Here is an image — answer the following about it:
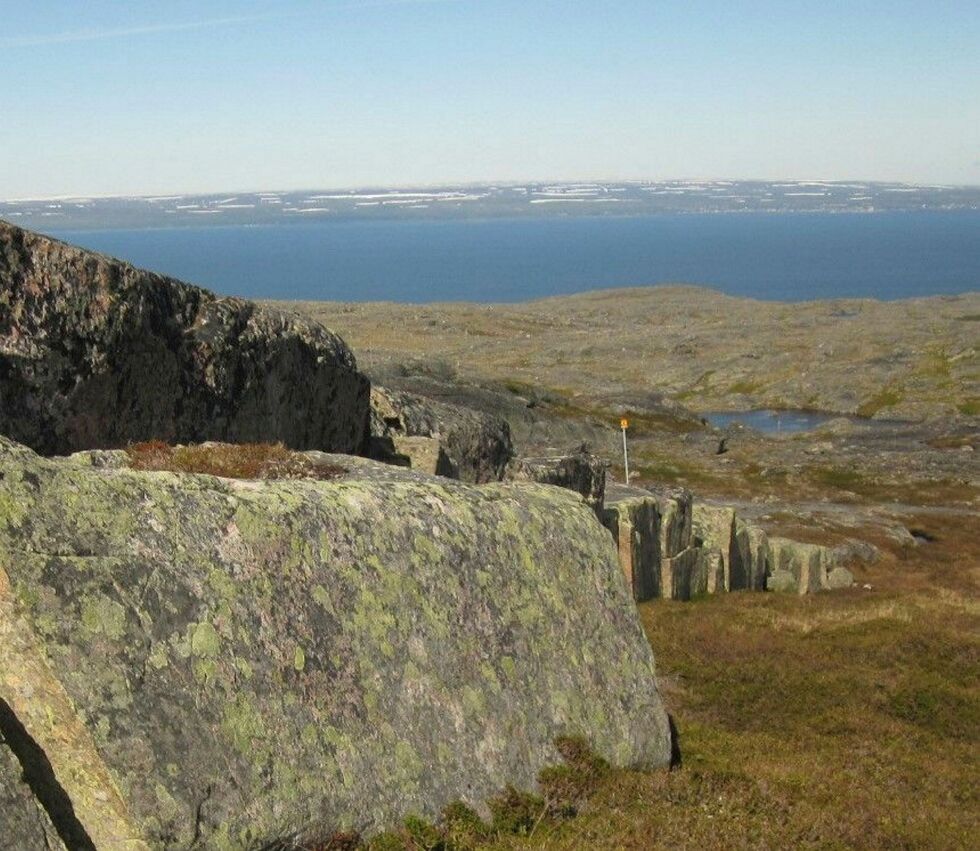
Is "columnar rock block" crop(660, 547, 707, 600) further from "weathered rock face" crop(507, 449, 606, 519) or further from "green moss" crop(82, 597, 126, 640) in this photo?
"green moss" crop(82, 597, 126, 640)

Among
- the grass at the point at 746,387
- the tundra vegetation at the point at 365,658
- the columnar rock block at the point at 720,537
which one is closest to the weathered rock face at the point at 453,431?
the tundra vegetation at the point at 365,658

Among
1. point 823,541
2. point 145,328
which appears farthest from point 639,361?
point 145,328

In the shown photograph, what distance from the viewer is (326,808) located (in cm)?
1188

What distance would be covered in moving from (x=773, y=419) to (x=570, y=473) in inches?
4502

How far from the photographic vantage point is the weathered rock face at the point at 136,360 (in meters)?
18.3

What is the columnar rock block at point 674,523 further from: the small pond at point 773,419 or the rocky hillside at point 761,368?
the small pond at point 773,419

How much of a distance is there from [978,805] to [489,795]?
966cm

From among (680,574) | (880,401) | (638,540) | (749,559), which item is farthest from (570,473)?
(880,401)

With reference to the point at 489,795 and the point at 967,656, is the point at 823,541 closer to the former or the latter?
the point at 967,656

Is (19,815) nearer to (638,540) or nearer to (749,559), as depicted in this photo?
(638,540)

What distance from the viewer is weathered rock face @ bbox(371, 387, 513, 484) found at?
101ft

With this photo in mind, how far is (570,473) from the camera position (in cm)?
3303

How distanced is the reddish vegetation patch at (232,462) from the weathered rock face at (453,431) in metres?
13.2

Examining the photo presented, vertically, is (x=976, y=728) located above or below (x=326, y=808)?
below
